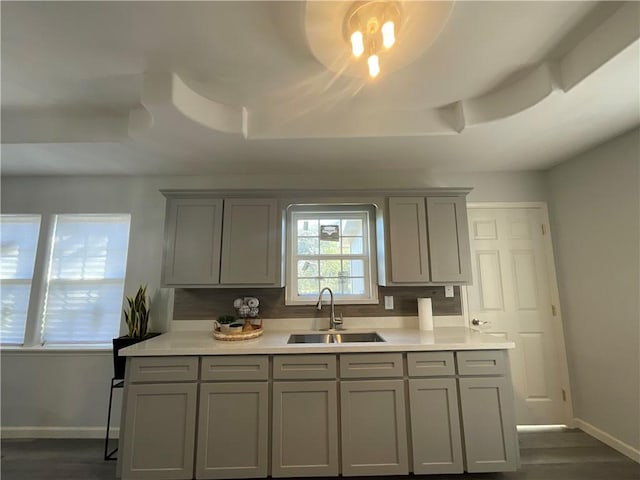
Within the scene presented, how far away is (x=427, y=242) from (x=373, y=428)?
5.22 ft

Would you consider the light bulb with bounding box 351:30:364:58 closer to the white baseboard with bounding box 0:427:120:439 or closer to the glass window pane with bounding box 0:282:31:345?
the white baseboard with bounding box 0:427:120:439

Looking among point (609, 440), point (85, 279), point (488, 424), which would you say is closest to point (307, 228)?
point (488, 424)

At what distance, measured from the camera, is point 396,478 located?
6.90ft

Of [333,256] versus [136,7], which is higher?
[136,7]

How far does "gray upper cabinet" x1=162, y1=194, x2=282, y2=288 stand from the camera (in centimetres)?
265

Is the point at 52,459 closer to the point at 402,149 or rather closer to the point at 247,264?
the point at 247,264

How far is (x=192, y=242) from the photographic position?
2678 mm

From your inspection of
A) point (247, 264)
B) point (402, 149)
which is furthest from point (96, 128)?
point (402, 149)

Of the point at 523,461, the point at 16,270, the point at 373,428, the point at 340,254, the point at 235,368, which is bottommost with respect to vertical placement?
the point at 523,461

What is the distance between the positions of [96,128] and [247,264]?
64.5 inches

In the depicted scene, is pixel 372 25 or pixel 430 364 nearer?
pixel 372 25

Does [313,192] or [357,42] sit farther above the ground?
[357,42]

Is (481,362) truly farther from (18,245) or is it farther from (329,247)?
(18,245)

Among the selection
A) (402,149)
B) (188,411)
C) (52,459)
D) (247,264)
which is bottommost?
(52,459)
